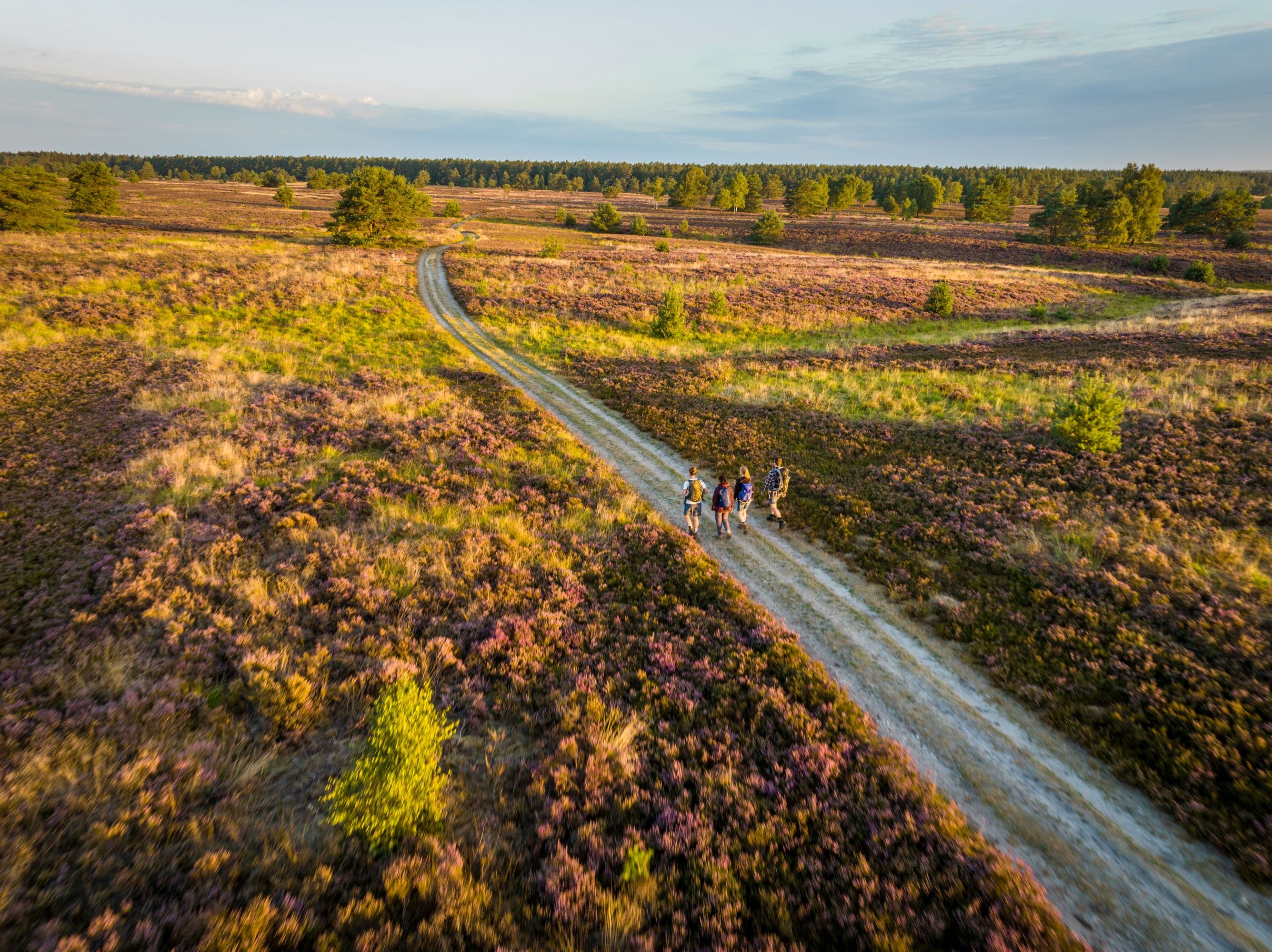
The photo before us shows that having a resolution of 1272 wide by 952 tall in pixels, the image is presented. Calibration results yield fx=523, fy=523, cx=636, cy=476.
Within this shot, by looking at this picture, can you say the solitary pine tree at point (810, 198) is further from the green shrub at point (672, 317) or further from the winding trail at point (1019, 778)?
the winding trail at point (1019, 778)

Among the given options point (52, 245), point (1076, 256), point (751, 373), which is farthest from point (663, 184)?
point (751, 373)

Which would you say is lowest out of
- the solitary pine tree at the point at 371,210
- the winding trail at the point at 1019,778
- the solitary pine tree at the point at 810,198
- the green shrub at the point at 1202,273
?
the winding trail at the point at 1019,778

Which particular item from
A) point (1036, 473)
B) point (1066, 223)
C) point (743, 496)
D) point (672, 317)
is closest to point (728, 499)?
point (743, 496)

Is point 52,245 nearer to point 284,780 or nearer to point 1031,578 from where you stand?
point 284,780

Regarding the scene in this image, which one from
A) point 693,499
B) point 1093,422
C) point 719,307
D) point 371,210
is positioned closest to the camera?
point 693,499

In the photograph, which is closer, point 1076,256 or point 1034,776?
point 1034,776

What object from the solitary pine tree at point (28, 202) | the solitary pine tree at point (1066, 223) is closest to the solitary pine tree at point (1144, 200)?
the solitary pine tree at point (1066, 223)

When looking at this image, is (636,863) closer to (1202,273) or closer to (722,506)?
(722,506)
